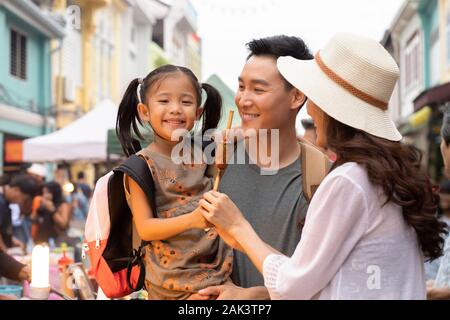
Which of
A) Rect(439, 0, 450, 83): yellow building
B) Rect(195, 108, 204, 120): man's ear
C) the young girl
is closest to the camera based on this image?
the young girl

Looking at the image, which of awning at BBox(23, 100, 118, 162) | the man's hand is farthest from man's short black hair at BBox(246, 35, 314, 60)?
awning at BBox(23, 100, 118, 162)

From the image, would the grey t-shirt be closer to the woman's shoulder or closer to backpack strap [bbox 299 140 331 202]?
backpack strap [bbox 299 140 331 202]

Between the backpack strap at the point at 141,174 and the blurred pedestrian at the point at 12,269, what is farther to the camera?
the blurred pedestrian at the point at 12,269

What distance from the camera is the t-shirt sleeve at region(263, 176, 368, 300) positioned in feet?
4.00

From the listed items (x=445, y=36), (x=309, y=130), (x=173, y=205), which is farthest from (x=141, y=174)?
(x=445, y=36)

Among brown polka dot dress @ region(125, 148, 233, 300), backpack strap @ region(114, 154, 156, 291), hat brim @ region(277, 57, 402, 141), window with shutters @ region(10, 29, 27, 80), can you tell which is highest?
window with shutters @ region(10, 29, 27, 80)

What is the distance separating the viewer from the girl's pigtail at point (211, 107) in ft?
5.99

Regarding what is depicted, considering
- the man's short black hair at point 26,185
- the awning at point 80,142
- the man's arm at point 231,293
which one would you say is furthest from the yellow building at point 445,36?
the man's arm at point 231,293

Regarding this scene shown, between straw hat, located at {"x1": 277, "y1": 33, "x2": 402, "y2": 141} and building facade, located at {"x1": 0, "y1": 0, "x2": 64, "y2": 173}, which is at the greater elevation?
building facade, located at {"x1": 0, "y1": 0, "x2": 64, "y2": 173}

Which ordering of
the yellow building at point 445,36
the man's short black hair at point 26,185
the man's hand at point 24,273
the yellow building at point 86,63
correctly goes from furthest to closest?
the yellow building at point 86,63
the yellow building at point 445,36
the man's short black hair at point 26,185
the man's hand at point 24,273

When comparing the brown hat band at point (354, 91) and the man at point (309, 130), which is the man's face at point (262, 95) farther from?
the man at point (309, 130)

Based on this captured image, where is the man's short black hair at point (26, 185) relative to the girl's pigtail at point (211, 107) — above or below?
below

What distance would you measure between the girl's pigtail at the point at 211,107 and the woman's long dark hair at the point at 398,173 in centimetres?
53

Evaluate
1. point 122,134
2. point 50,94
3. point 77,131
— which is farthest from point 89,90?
point 122,134
